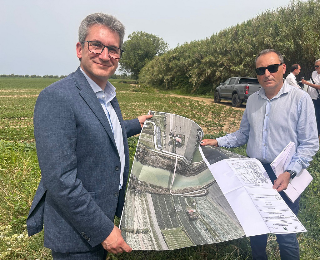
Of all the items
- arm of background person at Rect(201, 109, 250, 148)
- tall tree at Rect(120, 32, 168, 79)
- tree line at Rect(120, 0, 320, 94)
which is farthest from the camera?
tall tree at Rect(120, 32, 168, 79)

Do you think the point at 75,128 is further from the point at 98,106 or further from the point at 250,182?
the point at 250,182

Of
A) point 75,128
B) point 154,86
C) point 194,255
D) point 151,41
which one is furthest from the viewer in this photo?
point 151,41

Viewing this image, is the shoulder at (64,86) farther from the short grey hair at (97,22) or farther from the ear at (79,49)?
the short grey hair at (97,22)

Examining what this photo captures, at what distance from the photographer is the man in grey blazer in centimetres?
129

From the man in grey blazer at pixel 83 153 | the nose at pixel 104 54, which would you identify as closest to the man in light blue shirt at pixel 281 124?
the man in grey blazer at pixel 83 153

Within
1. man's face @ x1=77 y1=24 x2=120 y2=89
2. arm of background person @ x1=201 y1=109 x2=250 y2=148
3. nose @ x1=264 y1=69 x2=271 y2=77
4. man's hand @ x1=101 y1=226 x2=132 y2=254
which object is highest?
man's face @ x1=77 y1=24 x2=120 y2=89

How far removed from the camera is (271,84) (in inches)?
81.1

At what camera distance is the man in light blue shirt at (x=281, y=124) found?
201 centimetres

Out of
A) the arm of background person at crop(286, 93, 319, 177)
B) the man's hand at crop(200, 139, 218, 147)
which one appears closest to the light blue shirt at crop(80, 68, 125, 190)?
the man's hand at crop(200, 139, 218, 147)

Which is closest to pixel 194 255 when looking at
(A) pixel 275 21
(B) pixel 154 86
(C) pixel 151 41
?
(A) pixel 275 21

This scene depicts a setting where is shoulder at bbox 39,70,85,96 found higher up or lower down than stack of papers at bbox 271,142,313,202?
higher up

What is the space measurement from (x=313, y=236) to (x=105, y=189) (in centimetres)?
308

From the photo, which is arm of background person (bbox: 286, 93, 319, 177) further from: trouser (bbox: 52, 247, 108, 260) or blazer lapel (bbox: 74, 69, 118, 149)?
trouser (bbox: 52, 247, 108, 260)

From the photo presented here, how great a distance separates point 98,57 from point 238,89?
1573 centimetres
